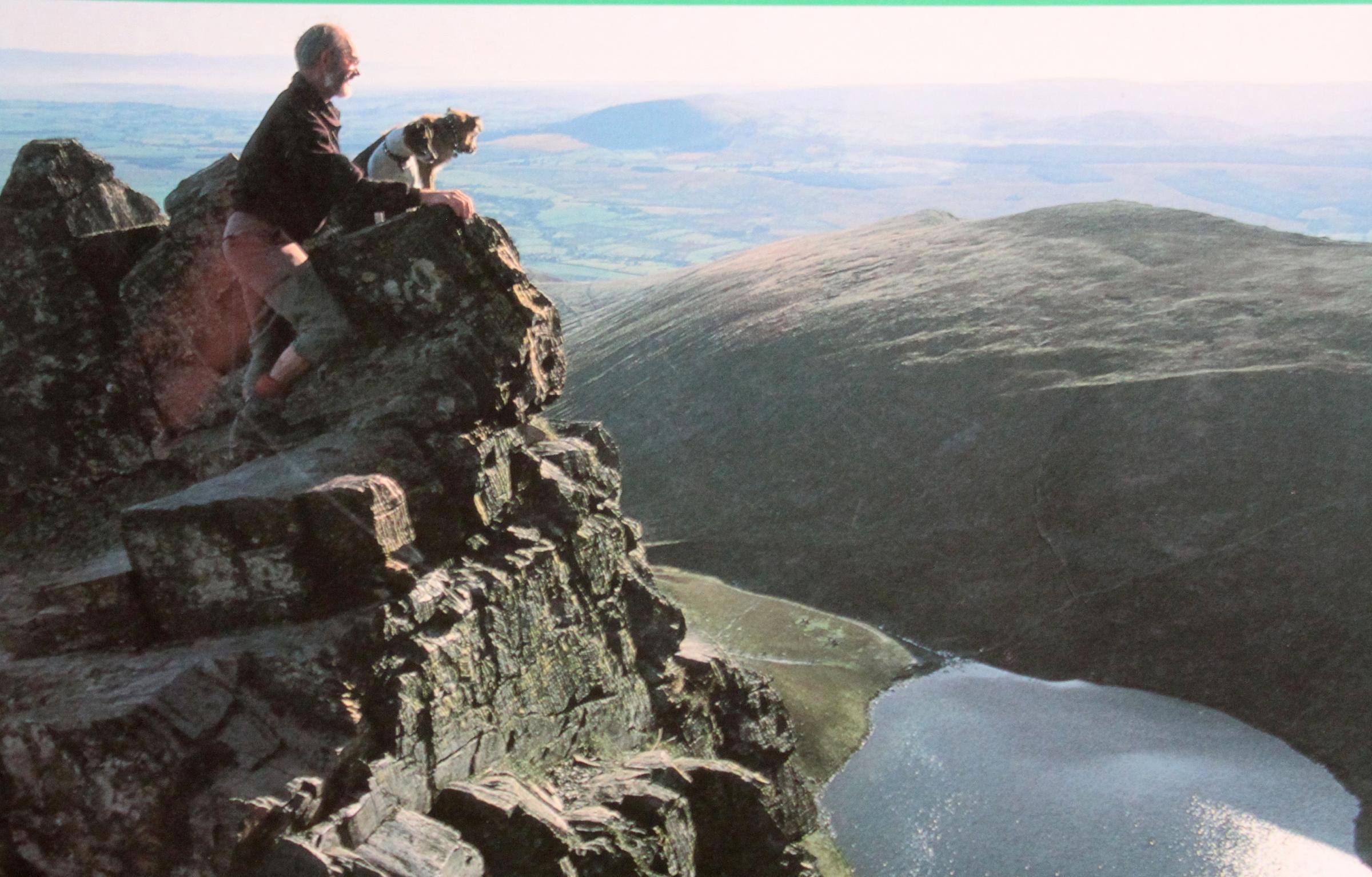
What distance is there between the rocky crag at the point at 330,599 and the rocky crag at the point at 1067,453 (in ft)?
43.6

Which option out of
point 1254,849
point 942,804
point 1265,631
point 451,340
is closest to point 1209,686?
point 1265,631

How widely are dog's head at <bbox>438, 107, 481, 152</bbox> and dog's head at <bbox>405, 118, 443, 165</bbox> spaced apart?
112mm

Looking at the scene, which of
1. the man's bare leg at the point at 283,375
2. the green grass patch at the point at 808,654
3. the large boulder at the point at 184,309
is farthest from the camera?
the green grass patch at the point at 808,654

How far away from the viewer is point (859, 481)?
3712cm

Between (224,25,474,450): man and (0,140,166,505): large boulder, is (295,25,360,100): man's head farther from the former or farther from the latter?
(0,140,166,505): large boulder

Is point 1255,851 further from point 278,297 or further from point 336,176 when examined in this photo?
point 336,176

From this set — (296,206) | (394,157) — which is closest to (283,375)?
(296,206)

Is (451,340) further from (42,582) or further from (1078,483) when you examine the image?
(1078,483)

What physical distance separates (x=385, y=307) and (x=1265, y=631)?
2173cm

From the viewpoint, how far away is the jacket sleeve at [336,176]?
471 inches

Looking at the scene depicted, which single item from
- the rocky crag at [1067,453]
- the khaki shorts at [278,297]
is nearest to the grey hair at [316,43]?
the khaki shorts at [278,297]

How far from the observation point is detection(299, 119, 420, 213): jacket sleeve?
11961 millimetres

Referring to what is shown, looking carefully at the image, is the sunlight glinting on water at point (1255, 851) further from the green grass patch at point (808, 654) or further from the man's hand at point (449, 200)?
the man's hand at point (449, 200)

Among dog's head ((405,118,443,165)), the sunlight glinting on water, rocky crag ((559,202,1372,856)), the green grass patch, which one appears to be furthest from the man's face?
rocky crag ((559,202,1372,856))
